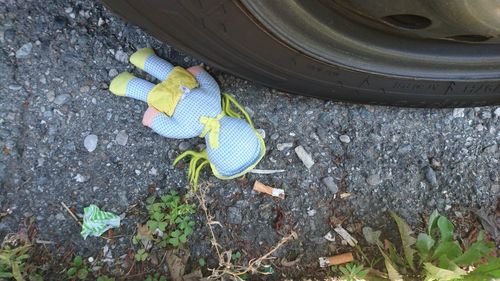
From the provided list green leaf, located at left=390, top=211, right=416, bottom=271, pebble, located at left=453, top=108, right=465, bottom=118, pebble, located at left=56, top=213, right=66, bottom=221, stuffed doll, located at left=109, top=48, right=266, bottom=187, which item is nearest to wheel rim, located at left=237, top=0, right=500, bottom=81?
pebble, located at left=453, top=108, right=465, bottom=118

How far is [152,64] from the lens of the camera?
1.80m

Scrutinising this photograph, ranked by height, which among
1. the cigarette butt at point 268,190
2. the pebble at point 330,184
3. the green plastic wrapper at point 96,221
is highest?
the pebble at point 330,184

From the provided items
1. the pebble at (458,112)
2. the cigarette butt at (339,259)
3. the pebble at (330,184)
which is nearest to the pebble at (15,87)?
the pebble at (330,184)

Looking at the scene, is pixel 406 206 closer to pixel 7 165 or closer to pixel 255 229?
pixel 255 229

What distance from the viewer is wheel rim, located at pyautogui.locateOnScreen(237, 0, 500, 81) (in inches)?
53.2

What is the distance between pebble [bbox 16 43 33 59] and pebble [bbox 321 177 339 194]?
1.13 meters

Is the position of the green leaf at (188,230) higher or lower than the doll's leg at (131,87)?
lower

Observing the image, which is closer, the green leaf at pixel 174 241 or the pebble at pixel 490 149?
the green leaf at pixel 174 241

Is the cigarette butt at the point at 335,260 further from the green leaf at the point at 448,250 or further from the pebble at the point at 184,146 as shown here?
the pebble at the point at 184,146

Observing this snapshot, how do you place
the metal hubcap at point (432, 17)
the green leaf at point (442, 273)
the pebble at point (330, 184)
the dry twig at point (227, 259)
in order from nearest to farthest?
the metal hubcap at point (432, 17) → the green leaf at point (442, 273) → the dry twig at point (227, 259) → the pebble at point (330, 184)

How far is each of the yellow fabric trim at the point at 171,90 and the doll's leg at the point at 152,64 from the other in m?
0.03

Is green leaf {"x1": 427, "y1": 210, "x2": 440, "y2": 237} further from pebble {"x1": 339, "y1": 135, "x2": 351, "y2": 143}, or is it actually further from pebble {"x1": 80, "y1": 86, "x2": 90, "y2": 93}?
pebble {"x1": 80, "y1": 86, "x2": 90, "y2": 93}

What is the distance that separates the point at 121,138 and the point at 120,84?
0.19 m

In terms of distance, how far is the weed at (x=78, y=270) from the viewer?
5.72ft
